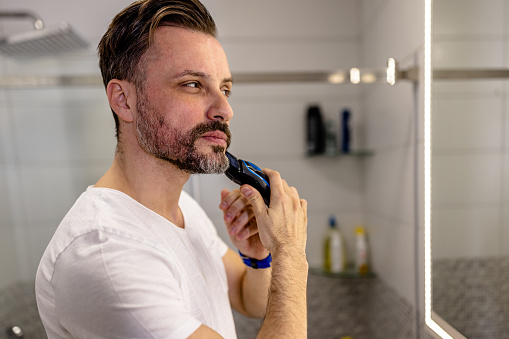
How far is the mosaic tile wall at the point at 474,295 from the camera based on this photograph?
0.71 meters

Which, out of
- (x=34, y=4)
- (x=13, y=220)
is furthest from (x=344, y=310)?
(x=34, y=4)

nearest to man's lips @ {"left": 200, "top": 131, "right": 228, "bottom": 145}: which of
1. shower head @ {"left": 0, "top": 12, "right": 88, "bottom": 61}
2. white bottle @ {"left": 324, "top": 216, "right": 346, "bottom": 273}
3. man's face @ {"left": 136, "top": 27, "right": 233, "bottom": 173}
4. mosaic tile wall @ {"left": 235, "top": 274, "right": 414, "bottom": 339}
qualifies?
man's face @ {"left": 136, "top": 27, "right": 233, "bottom": 173}

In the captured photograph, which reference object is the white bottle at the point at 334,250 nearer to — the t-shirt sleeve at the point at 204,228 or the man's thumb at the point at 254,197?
the t-shirt sleeve at the point at 204,228

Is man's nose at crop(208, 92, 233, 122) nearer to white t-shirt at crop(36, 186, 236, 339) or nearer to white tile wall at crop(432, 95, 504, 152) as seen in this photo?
white t-shirt at crop(36, 186, 236, 339)

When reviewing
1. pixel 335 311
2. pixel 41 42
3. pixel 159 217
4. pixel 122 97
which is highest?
pixel 41 42

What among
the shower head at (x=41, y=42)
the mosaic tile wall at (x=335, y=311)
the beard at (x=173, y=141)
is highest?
the shower head at (x=41, y=42)

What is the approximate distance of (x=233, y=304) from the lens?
36.2 inches

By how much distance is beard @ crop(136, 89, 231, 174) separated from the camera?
0.62m

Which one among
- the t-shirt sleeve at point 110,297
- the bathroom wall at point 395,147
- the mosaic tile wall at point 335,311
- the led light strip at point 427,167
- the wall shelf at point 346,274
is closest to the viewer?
the t-shirt sleeve at point 110,297

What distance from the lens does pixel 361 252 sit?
5.02 ft

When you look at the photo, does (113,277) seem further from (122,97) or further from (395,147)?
(395,147)

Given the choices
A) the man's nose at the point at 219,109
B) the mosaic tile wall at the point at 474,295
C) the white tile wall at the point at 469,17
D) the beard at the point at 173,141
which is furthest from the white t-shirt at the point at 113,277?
the white tile wall at the point at 469,17

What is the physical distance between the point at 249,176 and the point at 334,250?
1.03 meters

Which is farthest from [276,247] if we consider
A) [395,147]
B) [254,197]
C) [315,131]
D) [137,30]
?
[315,131]
